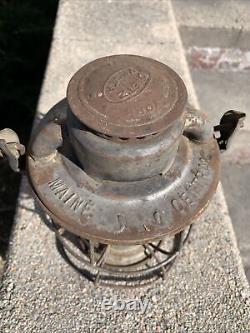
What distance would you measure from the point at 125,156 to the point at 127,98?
212 millimetres

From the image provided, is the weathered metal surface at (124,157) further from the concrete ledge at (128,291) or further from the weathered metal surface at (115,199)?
the concrete ledge at (128,291)

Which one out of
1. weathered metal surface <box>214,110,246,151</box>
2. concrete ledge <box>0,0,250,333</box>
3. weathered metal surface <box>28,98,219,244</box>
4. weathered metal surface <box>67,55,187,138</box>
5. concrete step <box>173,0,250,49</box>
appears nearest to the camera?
weathered metal surface <box>67,55,187,138</box>

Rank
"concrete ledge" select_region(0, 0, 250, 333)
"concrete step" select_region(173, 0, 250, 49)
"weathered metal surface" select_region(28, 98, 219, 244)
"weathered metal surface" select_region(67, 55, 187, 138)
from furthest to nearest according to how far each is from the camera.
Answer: "concrete step" select_region(173, 0, 250, 49) → "concrete ledge" select_region(0, 0, 250, 333) → "weathered metal surface" select_region(28, 98, 219, 244) → "weathered metal surface" select_region(67, 55, 187, 138)

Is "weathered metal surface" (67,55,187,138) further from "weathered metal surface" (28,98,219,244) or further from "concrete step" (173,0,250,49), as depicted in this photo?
"concrete step" (173,0,250,49)

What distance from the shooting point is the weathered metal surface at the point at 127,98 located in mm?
1504

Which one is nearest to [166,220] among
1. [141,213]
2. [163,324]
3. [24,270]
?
[141,213]

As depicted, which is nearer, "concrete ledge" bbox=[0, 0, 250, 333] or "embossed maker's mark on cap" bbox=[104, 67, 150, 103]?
"embossed maker's mark on cap" bbox=[104, 67, 150, 103]

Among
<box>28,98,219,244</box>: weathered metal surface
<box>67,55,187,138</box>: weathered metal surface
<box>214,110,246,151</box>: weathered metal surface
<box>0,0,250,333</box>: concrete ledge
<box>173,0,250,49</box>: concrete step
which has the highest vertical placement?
<box>67,55,187,138</box>: weathered metal surface

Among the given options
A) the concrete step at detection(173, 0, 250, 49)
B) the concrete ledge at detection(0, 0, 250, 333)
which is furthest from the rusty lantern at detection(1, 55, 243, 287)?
the concrete step at detection(173, 0, 250, 49)

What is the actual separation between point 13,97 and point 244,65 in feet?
7.43

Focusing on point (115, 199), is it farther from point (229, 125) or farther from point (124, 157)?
point (229, 125)

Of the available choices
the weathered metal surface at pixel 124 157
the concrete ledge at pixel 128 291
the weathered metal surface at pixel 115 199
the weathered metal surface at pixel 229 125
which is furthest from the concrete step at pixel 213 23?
the weathered metal surface at pixel 115 199

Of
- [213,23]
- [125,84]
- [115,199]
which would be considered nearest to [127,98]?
[125,84]

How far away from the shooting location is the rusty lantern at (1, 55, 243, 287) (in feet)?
5.06
